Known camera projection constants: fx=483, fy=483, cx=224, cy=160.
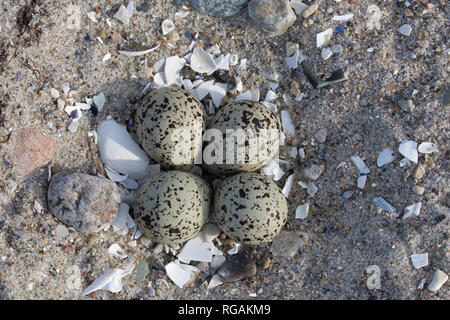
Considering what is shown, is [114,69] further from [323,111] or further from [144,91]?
[323,111]

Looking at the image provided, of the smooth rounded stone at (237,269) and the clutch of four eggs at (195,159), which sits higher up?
the clutch of four eggs at (195,159)

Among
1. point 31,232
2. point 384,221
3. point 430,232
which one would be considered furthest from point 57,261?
point 430,232

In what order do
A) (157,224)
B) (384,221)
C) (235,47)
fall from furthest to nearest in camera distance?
(235,47)
(384,221)
(157,224)

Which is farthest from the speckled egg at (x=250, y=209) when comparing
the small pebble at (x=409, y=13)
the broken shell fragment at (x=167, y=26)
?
the small pebble at (x=409, y=13)

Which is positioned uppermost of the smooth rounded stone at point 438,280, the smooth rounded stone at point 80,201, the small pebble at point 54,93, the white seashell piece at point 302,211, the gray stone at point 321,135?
the small pebble at point 54,93

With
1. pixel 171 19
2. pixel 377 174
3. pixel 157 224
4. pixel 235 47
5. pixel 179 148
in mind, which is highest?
pixel 171 19

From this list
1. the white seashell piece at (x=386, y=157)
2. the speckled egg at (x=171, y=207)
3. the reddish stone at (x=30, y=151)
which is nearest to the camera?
the speckled egg at (x=171, y=207)

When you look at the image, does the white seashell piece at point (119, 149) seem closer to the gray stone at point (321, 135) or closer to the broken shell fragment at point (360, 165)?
the gray stone at point (321, 135)
